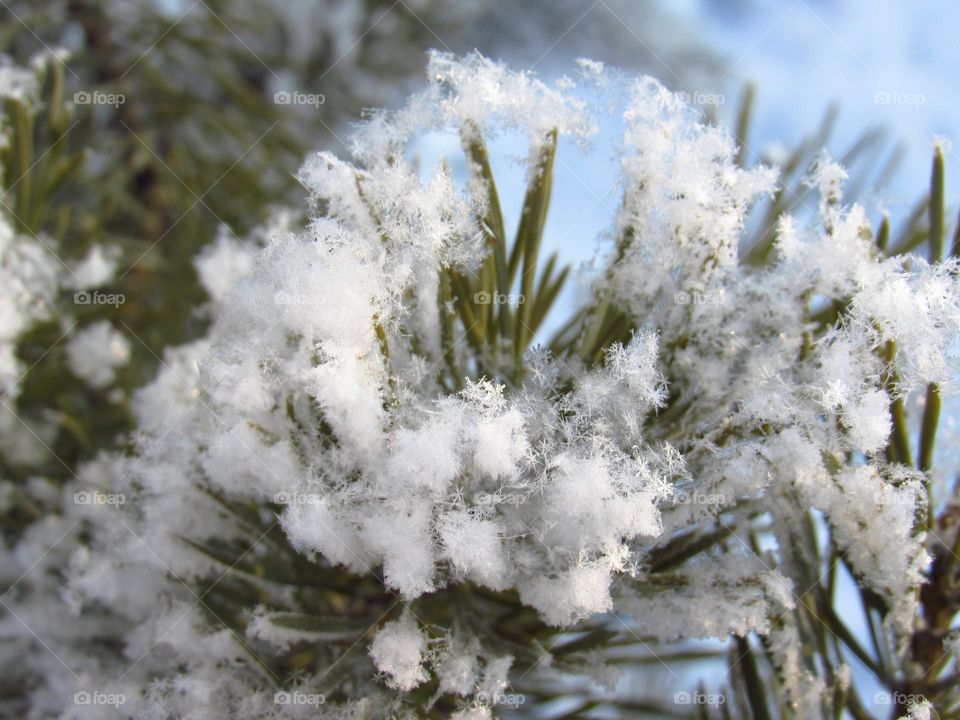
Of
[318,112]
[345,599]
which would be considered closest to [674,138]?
[345,599]

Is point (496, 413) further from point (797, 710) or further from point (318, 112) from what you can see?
point (318, 112)

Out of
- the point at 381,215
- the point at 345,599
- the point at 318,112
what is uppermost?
the point at 318,112

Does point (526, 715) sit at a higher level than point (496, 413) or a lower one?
lower

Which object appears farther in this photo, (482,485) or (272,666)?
(272,666)

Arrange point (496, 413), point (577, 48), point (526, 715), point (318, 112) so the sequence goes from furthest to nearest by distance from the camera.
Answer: point (577, 48), point (318, 112), point (526, 715), point (496, 413)

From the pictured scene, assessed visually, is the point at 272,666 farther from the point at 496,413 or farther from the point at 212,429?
the point at 496,413

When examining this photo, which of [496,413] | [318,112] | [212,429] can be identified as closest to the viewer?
[496,413]

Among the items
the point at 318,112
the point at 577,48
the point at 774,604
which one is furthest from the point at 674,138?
the point at 577,48
